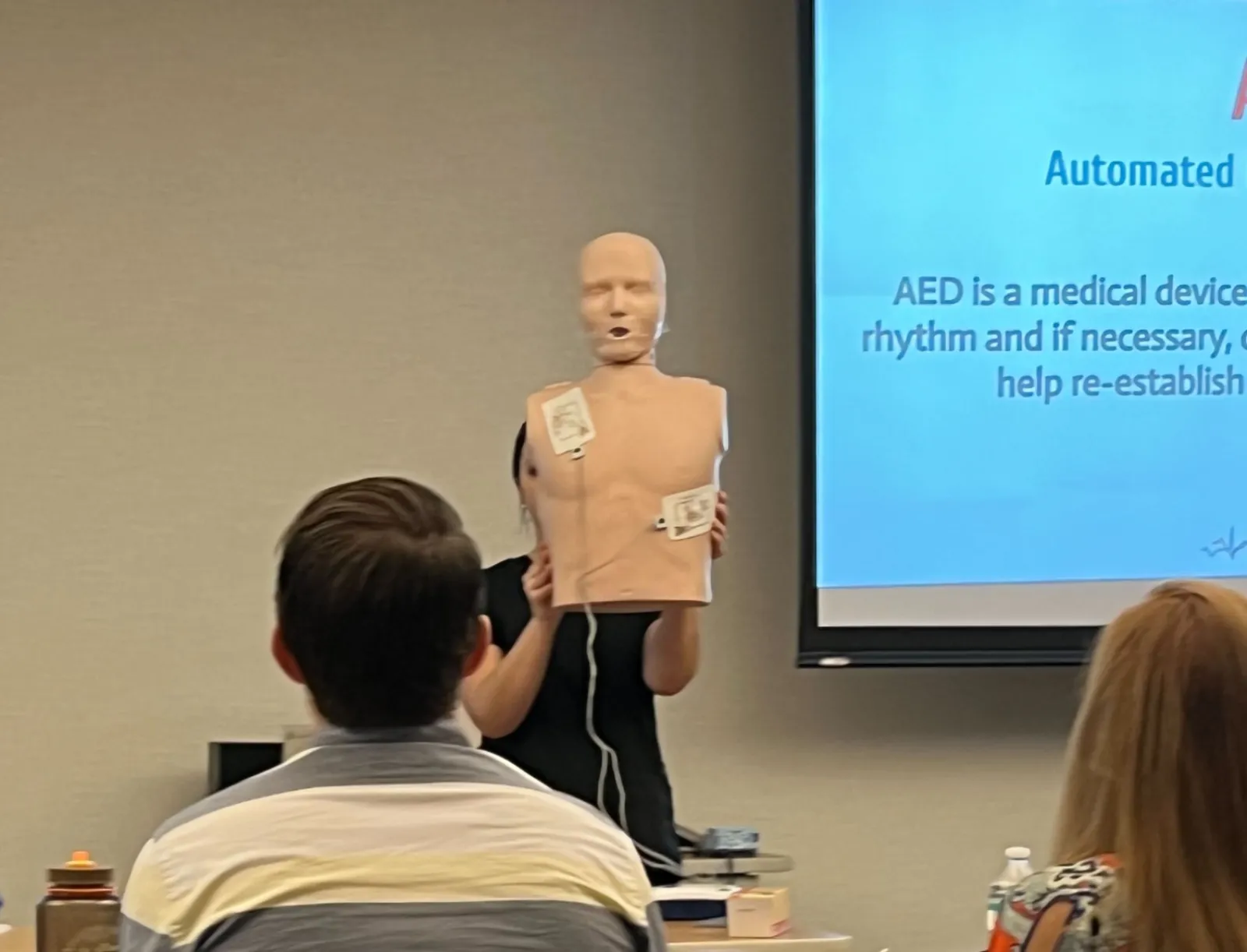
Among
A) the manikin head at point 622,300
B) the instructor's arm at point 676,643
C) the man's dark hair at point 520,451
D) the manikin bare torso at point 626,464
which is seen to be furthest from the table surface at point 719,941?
the manikin head at point 622,300

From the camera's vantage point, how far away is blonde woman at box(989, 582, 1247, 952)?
1444 mm

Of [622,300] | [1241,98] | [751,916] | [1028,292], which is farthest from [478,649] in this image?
[1241,98]

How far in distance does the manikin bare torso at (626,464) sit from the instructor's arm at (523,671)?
Answer: 27 mm

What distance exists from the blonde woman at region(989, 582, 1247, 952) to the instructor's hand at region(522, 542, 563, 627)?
98 centimetres

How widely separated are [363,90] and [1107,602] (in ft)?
5.72

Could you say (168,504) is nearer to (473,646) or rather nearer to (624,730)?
(624,730)

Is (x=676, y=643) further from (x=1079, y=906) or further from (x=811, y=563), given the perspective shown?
(x=1079, y=906)

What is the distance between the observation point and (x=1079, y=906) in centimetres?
146

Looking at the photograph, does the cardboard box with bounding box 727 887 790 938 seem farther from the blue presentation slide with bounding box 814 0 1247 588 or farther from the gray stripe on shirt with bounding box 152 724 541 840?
the gray stripe on shirt with bounding box 152 724 541 840

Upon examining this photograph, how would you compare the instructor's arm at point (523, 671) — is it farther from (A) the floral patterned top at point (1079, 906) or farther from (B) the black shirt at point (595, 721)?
(A) the floral patterned top at point (1079, 906)

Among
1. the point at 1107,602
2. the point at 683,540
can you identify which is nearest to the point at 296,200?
the point at 683,540

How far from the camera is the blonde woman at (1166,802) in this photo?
144 centimetres

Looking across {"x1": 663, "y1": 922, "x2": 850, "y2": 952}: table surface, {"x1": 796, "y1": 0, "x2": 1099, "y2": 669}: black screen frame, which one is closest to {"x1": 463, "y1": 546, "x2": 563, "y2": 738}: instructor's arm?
{"x1": 663, "y1": 922, "x2": 850, "y2": 952}: table surface

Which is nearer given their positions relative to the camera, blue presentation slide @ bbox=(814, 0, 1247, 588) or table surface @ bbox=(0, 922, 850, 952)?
table surface @ bbox=(0, 922, 850, 952)
